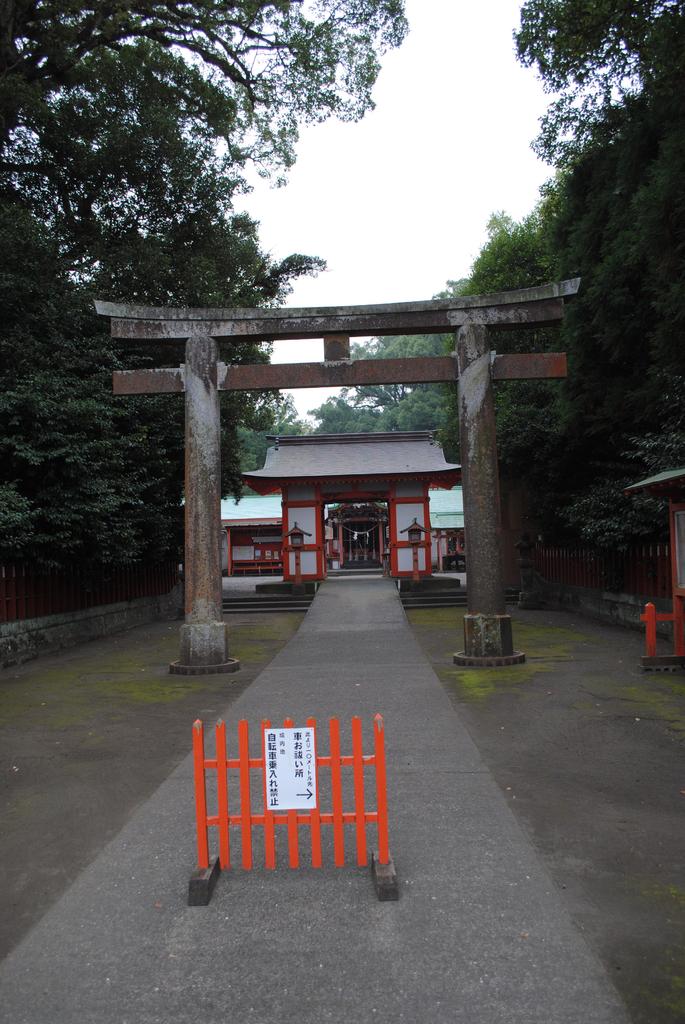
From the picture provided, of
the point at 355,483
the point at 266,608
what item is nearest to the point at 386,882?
the point at 266,608

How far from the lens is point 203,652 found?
9.84 meters

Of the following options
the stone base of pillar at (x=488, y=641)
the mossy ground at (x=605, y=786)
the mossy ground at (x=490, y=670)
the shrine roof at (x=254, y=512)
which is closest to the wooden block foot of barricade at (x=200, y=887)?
the mossy ground at (x=605, y=786)

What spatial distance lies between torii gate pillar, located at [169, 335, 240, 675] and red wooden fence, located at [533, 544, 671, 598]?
24.6 feet

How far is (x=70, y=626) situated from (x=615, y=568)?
1063 cm

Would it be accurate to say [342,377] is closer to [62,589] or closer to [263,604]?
[62,589]

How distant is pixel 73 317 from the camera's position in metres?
14.0

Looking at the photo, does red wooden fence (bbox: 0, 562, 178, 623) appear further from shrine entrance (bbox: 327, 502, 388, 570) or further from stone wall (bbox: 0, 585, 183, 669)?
shrine entrance (bbox: 327, 502, 388, 570)

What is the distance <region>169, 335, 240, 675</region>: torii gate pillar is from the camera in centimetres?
986

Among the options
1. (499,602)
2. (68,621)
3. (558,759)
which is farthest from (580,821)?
(68,621)

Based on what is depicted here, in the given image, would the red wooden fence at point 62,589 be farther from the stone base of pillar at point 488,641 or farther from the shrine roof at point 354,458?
the stone base of pillar at point 488,641

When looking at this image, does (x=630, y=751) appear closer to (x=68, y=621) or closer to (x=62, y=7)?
(x=68, y=621)

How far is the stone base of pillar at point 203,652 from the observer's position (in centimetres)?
977

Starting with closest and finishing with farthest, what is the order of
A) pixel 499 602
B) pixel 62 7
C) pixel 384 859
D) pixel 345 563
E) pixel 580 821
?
pixel 384 859, pixel 580 821, pixel 499 602, pixel 62 7, pixel 345 563

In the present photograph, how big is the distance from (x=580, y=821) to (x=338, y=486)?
1861 centimetres
